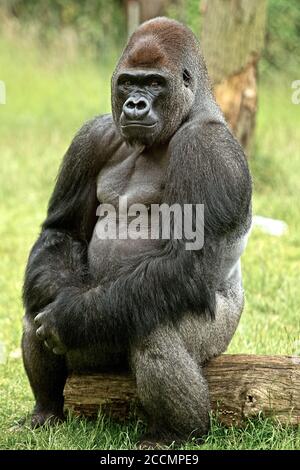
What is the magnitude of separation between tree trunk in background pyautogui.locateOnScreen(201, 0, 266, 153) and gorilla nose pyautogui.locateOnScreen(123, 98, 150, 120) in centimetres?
375

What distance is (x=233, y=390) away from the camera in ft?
11.2

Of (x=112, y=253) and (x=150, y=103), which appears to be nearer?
(x=150, y=103)

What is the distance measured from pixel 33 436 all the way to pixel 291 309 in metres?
2.14

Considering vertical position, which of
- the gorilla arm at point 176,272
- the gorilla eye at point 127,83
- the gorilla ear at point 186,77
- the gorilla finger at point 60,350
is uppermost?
the gorilla ear at point 186,77

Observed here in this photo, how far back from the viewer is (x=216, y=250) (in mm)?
3258

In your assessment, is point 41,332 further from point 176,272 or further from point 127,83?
point 127,83

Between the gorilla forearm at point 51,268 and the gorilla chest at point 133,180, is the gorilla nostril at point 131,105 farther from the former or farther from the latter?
the gorilla forearm at point 51,268

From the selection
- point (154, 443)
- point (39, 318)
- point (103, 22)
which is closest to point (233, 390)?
point (154, 443)

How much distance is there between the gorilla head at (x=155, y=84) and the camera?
3279 millimetres

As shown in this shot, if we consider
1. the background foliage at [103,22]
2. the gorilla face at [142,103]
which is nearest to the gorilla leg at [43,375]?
the gorilla face at [142,103]

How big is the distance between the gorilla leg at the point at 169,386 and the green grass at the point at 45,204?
10 centimetres

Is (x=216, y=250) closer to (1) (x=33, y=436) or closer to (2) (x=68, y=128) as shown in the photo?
(1) (x=33, y=436)

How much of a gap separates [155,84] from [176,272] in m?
0.70

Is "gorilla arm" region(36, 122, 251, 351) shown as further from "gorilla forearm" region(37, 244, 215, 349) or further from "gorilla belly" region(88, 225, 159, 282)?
"gorilla belly" region(88, 225, 159, 282)
